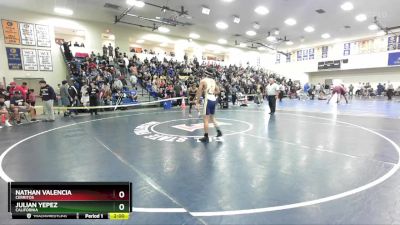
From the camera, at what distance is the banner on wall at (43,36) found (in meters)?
16.6

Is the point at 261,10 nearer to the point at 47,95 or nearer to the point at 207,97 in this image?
the point at 207,97

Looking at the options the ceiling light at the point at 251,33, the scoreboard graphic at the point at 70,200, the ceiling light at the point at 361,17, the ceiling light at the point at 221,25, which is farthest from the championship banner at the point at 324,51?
the scoreboard graphic at the point at 70,200

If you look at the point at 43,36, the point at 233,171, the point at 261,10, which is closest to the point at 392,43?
the point at 261,10

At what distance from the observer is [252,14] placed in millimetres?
17109

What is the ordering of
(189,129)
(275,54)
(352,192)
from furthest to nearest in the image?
(275,54) < (189,129) < (352,192)

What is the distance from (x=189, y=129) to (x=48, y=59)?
47.9 feet

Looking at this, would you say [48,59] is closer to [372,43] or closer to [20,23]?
[20,23]

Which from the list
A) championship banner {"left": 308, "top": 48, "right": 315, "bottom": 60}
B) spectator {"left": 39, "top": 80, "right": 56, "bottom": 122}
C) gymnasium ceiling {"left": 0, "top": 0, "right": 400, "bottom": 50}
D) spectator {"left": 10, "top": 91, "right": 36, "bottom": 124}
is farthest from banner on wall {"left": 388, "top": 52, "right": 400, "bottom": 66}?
spectator {"left": 10, "top": 91, "right": 36, "bottom": 124}

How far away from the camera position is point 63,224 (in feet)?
7.86

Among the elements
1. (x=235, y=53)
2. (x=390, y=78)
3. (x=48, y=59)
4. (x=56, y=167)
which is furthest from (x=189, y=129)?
(x=390, y=78)

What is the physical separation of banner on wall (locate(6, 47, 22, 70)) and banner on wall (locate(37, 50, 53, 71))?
1153 millimetres

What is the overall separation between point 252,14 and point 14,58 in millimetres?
15753

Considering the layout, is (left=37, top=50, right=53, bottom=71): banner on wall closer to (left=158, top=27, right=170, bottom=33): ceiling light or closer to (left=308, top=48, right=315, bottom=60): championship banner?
(left=158, top=27, right=170, bottom=33): ceiling light

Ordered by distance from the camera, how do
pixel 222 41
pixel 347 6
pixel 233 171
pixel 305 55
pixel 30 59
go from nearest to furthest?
1. pixel 233 171
2. pixel 347 6
3. pixel 30 59
4. pixel 222 41
5. pixel 305 55
